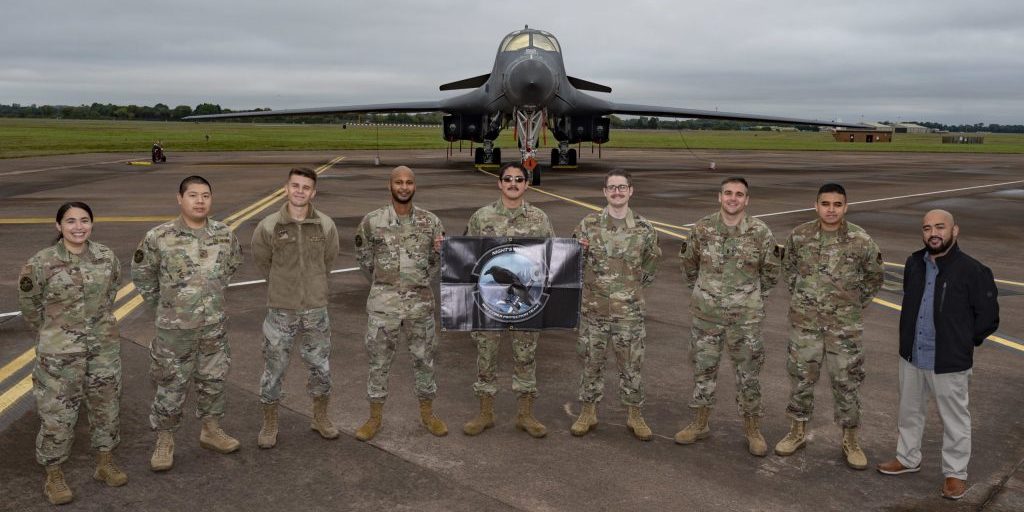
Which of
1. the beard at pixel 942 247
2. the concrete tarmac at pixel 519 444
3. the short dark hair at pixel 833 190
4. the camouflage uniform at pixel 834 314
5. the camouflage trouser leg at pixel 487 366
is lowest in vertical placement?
the concrete tarmac at pixel 519 444

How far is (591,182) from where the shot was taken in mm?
25906

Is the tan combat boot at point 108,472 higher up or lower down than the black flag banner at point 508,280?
lower down

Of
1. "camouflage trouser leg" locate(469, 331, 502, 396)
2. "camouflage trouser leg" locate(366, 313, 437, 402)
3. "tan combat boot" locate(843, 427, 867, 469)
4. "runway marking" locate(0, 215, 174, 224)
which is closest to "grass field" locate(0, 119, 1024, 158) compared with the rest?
"runway marking" locate(0, 215, 174, 224)

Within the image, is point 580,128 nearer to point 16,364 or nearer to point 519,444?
point 16,364

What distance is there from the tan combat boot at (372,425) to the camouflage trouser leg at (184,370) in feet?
3.33

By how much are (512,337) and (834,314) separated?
2.35 metres

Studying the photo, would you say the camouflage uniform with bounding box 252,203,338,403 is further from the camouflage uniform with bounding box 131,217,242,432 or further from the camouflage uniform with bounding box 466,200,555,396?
the camouflage uniform with bounding box 466,200,555,396

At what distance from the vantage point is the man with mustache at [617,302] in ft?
17.3

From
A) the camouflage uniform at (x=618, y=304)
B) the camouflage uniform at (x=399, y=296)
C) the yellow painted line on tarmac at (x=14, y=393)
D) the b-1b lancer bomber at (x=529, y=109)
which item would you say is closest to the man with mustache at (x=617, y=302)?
the camouflage uniform at (x=618, y=304)

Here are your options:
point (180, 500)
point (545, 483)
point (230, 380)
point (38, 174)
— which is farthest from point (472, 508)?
point (38, 174)

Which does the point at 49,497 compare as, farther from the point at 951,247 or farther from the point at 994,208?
the point at 994,208

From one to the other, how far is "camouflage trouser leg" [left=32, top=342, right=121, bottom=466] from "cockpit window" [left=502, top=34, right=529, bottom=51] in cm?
2219

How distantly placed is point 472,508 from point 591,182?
882 inches

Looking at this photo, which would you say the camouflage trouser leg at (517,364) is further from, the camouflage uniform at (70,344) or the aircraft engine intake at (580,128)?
the aircraft engine intake at (580,128)
